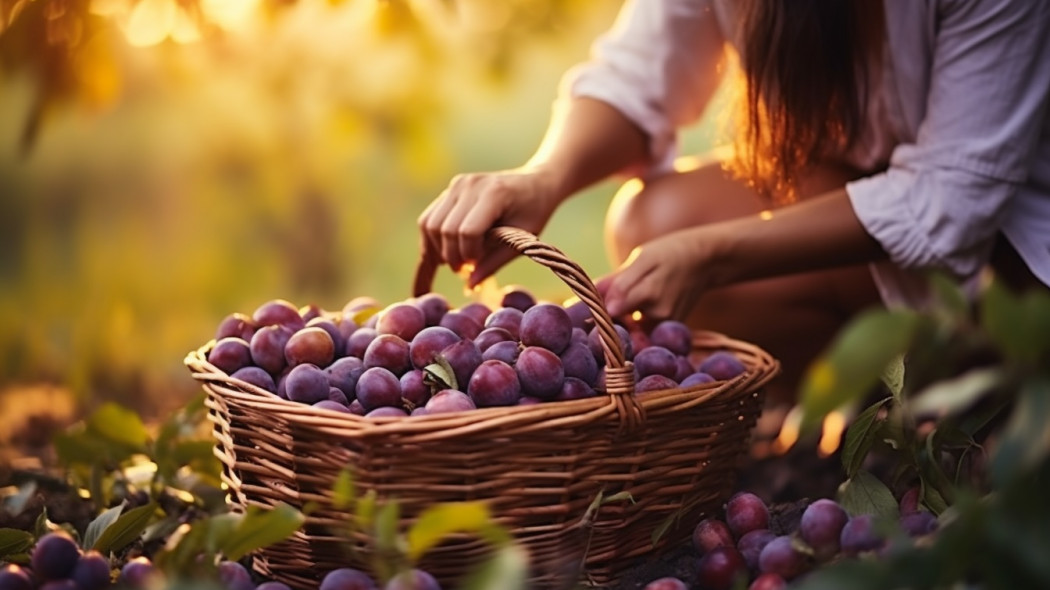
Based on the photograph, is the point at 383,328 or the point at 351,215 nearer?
the point at 383,328

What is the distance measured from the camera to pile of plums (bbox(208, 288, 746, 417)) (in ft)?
3.54

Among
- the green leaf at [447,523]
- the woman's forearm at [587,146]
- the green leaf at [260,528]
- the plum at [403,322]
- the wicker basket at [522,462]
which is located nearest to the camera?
the green leaf at [447,523]

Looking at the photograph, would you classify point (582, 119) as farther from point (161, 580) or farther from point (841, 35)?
point (161, 580)

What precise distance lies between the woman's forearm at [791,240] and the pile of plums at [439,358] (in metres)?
0.18

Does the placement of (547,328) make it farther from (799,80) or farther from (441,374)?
(799,80)

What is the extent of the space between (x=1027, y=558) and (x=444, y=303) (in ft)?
2.66

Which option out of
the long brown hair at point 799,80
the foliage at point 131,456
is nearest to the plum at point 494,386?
the foliage at point 131,456

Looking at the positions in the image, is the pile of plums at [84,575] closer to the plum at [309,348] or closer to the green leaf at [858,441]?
the plum at [309,348]

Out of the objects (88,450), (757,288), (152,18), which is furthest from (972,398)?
(152,18)

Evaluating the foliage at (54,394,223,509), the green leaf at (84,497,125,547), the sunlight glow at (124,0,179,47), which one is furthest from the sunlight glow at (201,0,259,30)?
the green leaf at (84,497,125,547)

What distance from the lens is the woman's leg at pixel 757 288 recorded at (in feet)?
5.47

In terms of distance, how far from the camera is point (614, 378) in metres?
1.03

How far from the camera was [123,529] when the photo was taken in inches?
43.0

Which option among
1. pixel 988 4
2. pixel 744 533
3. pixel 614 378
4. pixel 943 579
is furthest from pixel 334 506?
pixel 988 4
